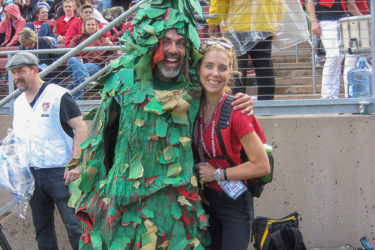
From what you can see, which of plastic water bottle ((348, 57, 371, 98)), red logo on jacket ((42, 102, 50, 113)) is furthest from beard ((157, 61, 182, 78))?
plastic water bottle ((348, 57, 371, 98))

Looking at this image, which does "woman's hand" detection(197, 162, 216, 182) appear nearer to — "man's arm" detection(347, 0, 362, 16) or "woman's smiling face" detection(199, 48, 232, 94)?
"woman's smiling face" detection(199, 48, 232, 94)

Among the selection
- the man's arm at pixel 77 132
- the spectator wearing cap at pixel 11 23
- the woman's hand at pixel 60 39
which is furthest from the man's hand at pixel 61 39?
the man's arm at pixel 77 132

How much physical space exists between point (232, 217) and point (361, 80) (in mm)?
2564

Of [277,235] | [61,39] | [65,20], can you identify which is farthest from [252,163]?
[65,20]

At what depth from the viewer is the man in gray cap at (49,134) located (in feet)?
13.6

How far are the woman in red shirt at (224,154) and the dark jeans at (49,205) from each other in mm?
1562

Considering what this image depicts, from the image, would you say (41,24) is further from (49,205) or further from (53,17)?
(49,205)

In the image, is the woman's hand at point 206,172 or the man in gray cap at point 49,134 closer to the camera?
the woman's hand at point 206,172

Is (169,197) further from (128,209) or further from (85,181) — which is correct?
(85,181)

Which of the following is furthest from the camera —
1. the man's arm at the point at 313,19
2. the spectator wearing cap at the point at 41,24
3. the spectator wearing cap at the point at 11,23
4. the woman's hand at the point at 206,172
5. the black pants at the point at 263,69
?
the spectator wearing cap at the point at 11,23

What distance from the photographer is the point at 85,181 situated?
9.35 feet

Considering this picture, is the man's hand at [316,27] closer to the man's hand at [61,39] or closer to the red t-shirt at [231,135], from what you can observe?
the red t-shirt at [231,135]

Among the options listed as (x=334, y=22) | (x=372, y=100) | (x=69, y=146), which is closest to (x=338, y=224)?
(x=372, y=100)

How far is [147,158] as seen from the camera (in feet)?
9.10
